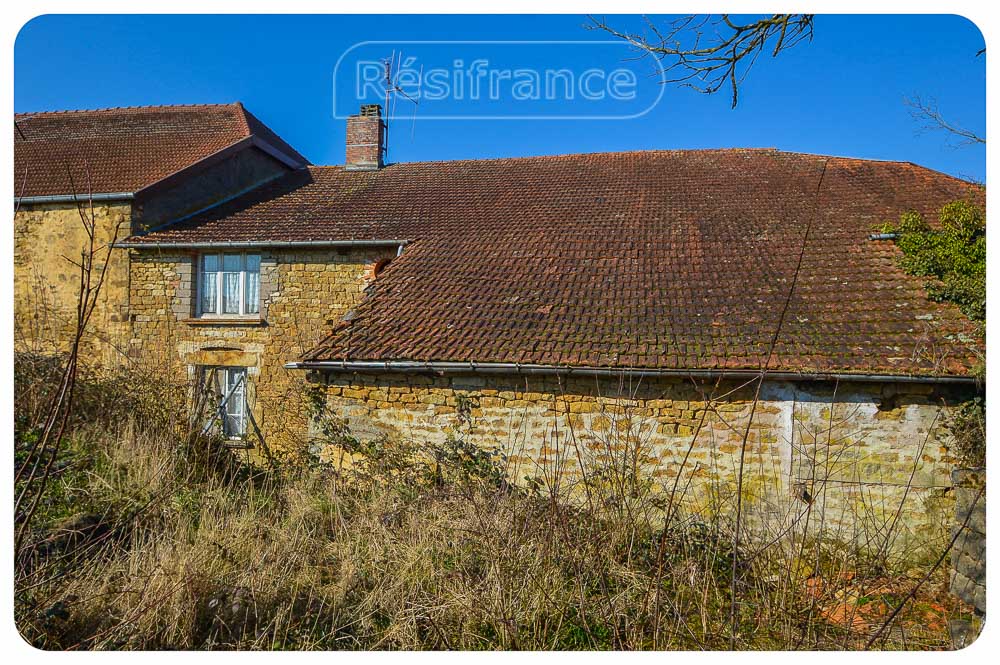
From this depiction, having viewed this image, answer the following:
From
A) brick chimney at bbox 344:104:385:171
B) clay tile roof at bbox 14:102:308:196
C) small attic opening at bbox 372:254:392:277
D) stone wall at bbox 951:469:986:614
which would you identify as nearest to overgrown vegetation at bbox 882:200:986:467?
stone wall at bbox 951:469:986:614

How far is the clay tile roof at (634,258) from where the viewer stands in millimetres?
6105

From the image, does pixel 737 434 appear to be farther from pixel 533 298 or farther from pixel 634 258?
pixel 634 258

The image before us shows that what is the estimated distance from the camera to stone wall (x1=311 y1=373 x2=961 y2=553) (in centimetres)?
531

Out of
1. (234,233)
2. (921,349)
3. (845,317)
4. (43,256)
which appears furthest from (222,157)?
(921,349)

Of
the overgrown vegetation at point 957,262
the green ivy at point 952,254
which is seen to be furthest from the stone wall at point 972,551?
the green ivy at point 952,254

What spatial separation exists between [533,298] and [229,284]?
5509 millimetres

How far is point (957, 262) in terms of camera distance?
6461 millimetres

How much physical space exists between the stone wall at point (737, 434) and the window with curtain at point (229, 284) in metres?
5.03

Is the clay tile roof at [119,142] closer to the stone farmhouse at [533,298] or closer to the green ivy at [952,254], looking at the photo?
the stone farmhouse at [533,298]

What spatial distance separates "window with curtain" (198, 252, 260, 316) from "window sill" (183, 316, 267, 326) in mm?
135

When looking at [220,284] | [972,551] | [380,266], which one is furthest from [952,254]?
[220,284]

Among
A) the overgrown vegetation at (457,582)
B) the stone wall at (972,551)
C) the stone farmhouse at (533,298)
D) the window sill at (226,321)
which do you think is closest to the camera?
the overgrown vegetation at (457,582)

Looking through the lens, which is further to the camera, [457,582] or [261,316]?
[261,316]

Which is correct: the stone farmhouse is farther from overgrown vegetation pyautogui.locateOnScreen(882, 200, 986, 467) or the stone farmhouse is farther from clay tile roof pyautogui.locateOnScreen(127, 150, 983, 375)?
overgrown vegetation pyautogui.locateOnScreen(882, 200, 986, 467)
